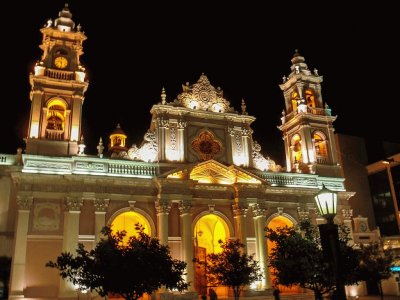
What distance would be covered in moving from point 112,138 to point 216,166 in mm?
16479

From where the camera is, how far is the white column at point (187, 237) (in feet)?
99.0

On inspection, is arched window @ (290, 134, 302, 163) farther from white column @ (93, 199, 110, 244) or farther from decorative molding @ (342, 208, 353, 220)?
white column @ (93, 199, 110, 244)

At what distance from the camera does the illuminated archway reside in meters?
31.6

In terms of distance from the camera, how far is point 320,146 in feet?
132

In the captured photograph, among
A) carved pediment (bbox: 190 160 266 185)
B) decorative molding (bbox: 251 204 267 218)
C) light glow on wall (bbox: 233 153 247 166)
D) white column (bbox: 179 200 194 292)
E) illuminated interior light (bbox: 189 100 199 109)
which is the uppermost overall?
illuminated interior light (bbox: 189 100 199 109)

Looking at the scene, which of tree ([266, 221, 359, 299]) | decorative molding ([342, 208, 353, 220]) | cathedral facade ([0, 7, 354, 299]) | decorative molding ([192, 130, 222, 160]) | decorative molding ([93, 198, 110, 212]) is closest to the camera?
tree ([266, 221, 359, 299])

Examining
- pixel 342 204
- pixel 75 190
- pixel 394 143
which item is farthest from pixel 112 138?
pixel 394 143

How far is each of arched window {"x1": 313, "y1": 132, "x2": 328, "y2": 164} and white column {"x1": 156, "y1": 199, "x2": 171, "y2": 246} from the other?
51.0 feet

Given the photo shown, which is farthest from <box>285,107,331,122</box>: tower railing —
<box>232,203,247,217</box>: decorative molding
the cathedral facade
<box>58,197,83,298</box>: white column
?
<box>58,197,83,298</box>: white column

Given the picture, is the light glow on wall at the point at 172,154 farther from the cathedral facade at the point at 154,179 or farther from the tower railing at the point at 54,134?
the tower railing at the point at 54,134

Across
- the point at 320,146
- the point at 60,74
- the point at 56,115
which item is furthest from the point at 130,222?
the point at 320,146

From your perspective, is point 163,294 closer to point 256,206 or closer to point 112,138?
point 256,206

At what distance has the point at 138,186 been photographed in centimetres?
3169

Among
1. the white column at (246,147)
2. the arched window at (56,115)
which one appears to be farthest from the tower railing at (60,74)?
the white column at (246,147)
